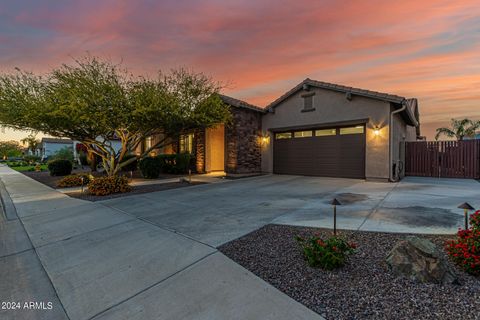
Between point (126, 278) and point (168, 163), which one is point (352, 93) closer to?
point (126, 278)

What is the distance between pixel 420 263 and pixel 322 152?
10122 mm


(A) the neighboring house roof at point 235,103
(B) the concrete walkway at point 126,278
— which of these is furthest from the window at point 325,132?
(B) the concrete walkway at point 126,278

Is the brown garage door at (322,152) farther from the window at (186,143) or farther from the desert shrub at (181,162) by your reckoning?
the window at (186,143)

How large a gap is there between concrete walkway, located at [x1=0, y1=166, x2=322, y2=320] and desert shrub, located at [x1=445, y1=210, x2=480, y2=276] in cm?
204

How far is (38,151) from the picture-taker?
54031 mm

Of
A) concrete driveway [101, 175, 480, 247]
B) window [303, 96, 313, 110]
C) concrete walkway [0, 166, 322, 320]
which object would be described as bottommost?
concrete walkway [0, 166, 322, 320]

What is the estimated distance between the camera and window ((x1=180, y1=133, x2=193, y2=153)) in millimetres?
15891

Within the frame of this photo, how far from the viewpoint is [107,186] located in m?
8.10

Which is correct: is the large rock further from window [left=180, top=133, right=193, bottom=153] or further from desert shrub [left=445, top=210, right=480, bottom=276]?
window [left=180, top=133, right=193, bottom=153]

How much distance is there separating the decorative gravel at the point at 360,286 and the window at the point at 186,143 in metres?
13.1

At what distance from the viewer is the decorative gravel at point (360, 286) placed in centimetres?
203

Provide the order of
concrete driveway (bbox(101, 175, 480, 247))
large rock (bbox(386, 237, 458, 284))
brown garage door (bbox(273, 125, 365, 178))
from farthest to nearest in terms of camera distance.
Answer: brown garage door (bbox(273, 125, 365, 178)) < concrete driveway (bbox(101, 175, 480, 247)) < large rock (bbox(386, 237, 458, 284))

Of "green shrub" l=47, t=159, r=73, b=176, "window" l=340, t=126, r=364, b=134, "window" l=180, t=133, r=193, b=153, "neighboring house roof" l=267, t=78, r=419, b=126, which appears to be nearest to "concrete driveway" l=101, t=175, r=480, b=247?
"neighboring house roof" l=267, t=78, r=419, b=126

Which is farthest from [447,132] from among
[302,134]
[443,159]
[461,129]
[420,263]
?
[420,263]
